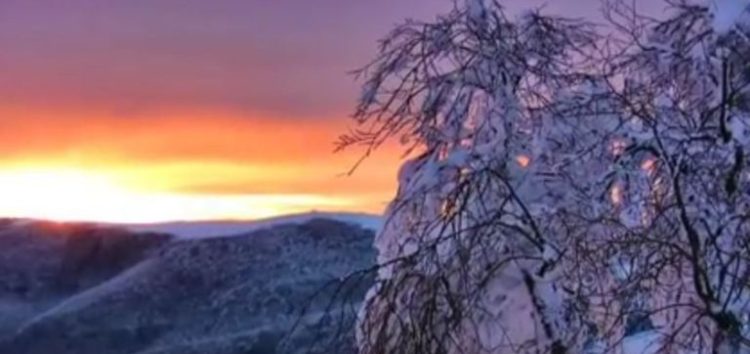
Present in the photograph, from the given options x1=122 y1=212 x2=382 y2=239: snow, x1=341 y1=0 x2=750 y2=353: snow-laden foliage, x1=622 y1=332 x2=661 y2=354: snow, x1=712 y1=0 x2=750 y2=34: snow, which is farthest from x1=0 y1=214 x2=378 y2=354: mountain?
x1=712 y1=0 x2=750 y2=34: snow

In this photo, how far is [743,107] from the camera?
23.7ft

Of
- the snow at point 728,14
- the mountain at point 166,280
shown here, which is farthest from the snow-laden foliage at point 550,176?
the mountain at point 166,280

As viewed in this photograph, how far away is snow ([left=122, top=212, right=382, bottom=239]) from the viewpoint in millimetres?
38469

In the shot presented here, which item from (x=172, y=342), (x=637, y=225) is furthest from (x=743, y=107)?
(x=172, y=342)

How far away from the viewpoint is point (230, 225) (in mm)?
40125

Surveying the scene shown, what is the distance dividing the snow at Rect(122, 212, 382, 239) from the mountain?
5cm

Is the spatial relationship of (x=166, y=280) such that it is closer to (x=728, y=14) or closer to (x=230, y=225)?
(x=230, y=225)

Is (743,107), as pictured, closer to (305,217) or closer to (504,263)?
(504,263)

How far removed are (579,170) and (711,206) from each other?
1.14 m

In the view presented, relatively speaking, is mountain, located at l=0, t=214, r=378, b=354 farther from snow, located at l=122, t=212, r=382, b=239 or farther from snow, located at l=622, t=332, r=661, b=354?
snow, located at l=622, t=332, r=661, b=354

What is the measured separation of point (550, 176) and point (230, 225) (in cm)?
3285

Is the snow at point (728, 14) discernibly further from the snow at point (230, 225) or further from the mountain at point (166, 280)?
the snow at point (230, 225)

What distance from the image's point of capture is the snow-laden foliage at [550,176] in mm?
7109

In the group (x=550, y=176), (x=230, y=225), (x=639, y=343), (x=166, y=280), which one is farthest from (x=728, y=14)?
(x=230, y=225)
